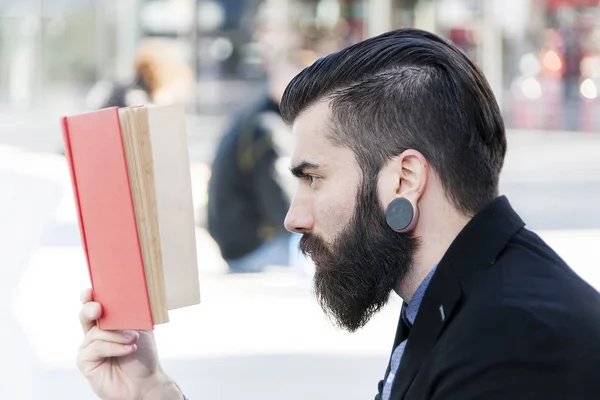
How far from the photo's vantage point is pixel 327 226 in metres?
1.69

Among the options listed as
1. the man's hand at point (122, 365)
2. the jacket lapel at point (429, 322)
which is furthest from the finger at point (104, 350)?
the jacket lapel at point (429, 322)

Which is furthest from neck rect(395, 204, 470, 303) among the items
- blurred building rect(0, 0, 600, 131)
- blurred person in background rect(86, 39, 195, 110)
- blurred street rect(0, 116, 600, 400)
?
blurred building rect(0, 0, 600, 131)

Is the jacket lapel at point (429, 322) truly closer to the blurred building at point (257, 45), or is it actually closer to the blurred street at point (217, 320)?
the blurred street at point (217, 320)

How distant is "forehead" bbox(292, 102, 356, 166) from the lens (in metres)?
1.66

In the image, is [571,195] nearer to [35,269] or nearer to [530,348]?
[35,269]

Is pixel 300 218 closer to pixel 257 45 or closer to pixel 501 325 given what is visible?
pixel 501 325

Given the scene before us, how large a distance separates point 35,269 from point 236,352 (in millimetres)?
2297

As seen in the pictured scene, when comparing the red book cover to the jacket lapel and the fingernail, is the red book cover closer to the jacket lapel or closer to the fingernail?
the fingernail

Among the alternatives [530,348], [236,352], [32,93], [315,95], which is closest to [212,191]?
[236,352]

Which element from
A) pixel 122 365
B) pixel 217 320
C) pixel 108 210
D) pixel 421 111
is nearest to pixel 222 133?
pixel 217 320

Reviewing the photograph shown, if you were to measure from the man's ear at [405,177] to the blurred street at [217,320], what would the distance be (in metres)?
3.14

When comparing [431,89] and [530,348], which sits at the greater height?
[431,89]

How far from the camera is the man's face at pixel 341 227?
1.65m

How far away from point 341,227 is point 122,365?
0.47 meters
